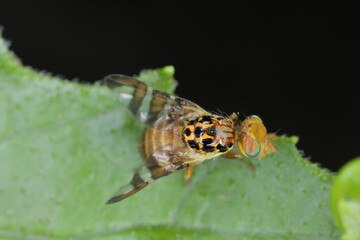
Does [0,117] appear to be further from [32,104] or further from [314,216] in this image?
[314,216]

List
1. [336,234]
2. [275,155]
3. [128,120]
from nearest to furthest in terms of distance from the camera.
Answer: [336,234], [275,155], [128,120]

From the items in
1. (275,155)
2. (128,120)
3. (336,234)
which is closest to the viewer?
(336,234)

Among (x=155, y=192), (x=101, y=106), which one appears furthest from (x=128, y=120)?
(x=155, y=192)

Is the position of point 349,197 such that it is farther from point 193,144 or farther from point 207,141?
point 193,144

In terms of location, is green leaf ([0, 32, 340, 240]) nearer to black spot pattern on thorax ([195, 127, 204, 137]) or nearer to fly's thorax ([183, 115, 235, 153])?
fly's thorax ([183, 115, 235, 153])

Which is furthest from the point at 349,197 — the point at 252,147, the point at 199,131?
the point at 199,131

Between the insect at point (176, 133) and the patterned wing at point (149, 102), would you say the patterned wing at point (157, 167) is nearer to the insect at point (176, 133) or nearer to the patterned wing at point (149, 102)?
the insect at point (176, 133)

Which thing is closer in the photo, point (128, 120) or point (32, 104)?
point (32, 104)
